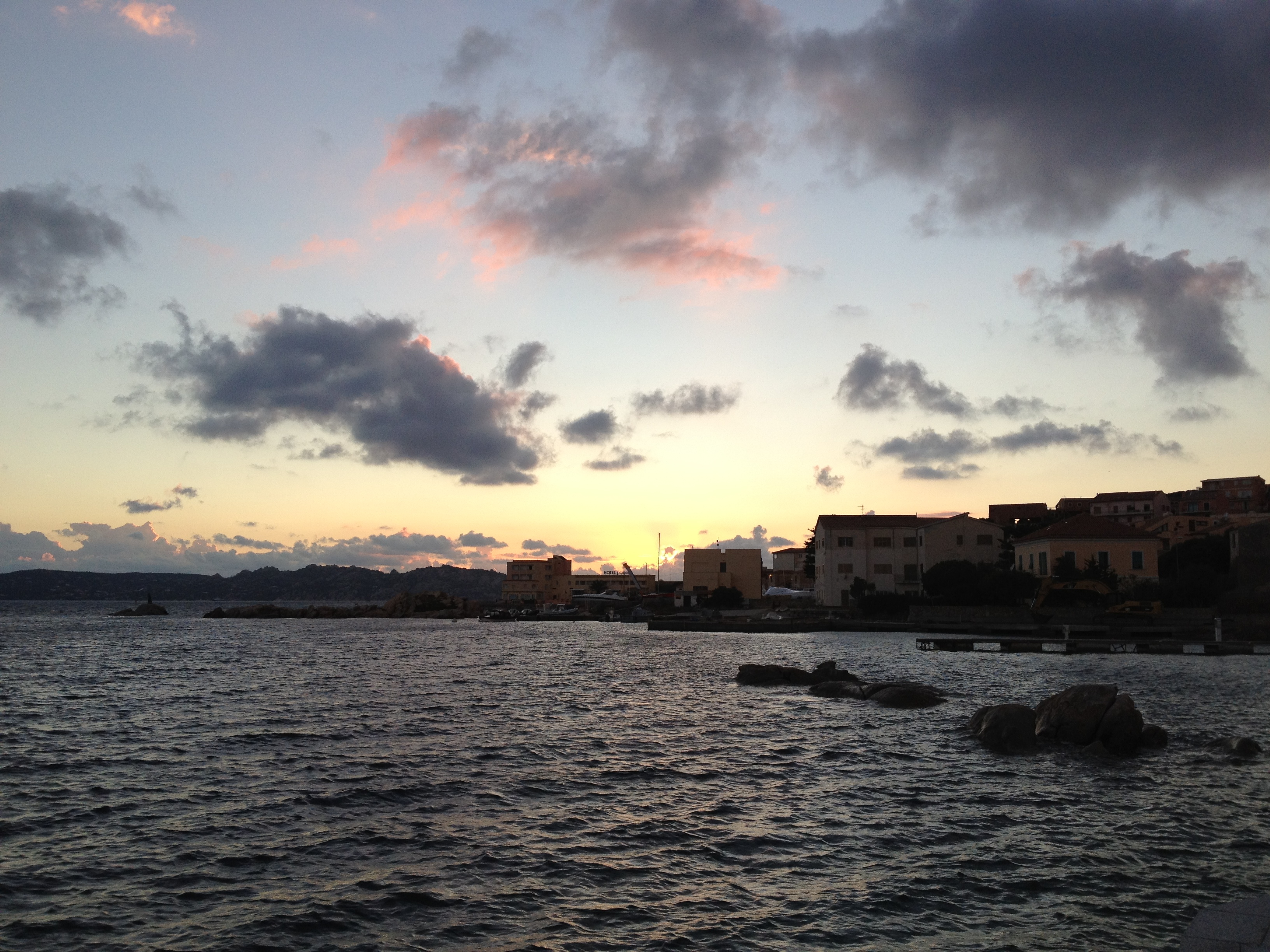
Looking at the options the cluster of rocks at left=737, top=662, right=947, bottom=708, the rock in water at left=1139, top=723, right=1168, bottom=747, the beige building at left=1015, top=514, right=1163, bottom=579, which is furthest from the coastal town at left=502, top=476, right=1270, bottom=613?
the rock in water at left=1139, top=723, right=1168, bottom=747

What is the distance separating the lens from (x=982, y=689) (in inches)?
1757

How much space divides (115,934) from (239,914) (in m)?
1.65

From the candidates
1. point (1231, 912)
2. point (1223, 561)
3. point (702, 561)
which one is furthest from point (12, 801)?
point (702, 561)

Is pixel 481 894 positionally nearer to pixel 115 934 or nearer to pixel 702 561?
pixel 115 934

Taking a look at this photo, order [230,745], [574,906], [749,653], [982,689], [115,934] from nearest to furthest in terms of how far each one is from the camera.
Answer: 1. [115,934]
2. [574,906]
3. [230,745]
4. [982,689]
5. [749,653]

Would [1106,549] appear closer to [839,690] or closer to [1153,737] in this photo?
[839,690]

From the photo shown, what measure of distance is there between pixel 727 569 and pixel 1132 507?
7610cm

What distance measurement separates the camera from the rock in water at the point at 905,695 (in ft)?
125

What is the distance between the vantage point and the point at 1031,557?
106m

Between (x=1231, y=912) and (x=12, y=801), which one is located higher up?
(x=1231, y=912)

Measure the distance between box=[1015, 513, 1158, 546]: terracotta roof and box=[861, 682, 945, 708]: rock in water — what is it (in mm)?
69416

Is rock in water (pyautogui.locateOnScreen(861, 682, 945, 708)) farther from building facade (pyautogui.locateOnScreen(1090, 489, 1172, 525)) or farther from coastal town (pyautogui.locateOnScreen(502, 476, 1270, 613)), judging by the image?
building facade (pyautogui.locateOnScreen(1090, 489, 1172, 525))

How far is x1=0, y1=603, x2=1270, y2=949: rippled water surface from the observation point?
13156 millimetres

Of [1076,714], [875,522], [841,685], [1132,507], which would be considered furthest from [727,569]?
[1076,714]
